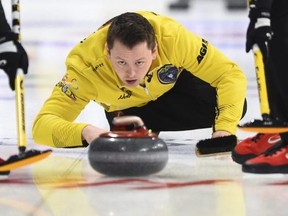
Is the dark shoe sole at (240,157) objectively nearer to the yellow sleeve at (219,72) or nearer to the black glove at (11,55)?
the yellow sleeve at (219,72)

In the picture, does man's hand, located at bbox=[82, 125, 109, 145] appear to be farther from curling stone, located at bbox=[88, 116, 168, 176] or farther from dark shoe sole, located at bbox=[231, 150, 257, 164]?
dark shoe sole, located at bbox=[231, 150, 257, 164]

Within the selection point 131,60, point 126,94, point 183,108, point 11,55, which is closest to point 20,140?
point 11,55

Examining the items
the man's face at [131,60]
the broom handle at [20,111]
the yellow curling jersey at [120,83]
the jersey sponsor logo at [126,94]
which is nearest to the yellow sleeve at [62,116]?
the yellow curling jersey at [120,83]

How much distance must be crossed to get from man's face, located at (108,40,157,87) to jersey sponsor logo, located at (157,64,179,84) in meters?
0.28

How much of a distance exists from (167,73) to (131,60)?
0.45 metres

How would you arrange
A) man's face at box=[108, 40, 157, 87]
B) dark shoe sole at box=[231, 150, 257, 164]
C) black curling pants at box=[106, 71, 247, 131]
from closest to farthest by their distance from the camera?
man's face at box=[108, 40, 157, 87] → dark shoe sole at box=[231, 150, 257, 164] → black curling pants at box=[106, 71, 247, 131]

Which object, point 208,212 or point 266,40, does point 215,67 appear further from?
point 208,212

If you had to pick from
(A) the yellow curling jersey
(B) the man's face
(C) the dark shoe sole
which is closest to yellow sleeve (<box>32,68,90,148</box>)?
(A) the yellow curling jersey

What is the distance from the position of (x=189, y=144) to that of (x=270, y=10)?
0.97 m

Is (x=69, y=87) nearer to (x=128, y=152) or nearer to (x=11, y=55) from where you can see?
(x=11, y=55)

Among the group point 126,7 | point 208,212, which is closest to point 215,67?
point 208,212

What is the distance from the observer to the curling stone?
2771 mm

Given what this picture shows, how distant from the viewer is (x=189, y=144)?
3.79m

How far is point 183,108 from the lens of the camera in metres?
4.00
